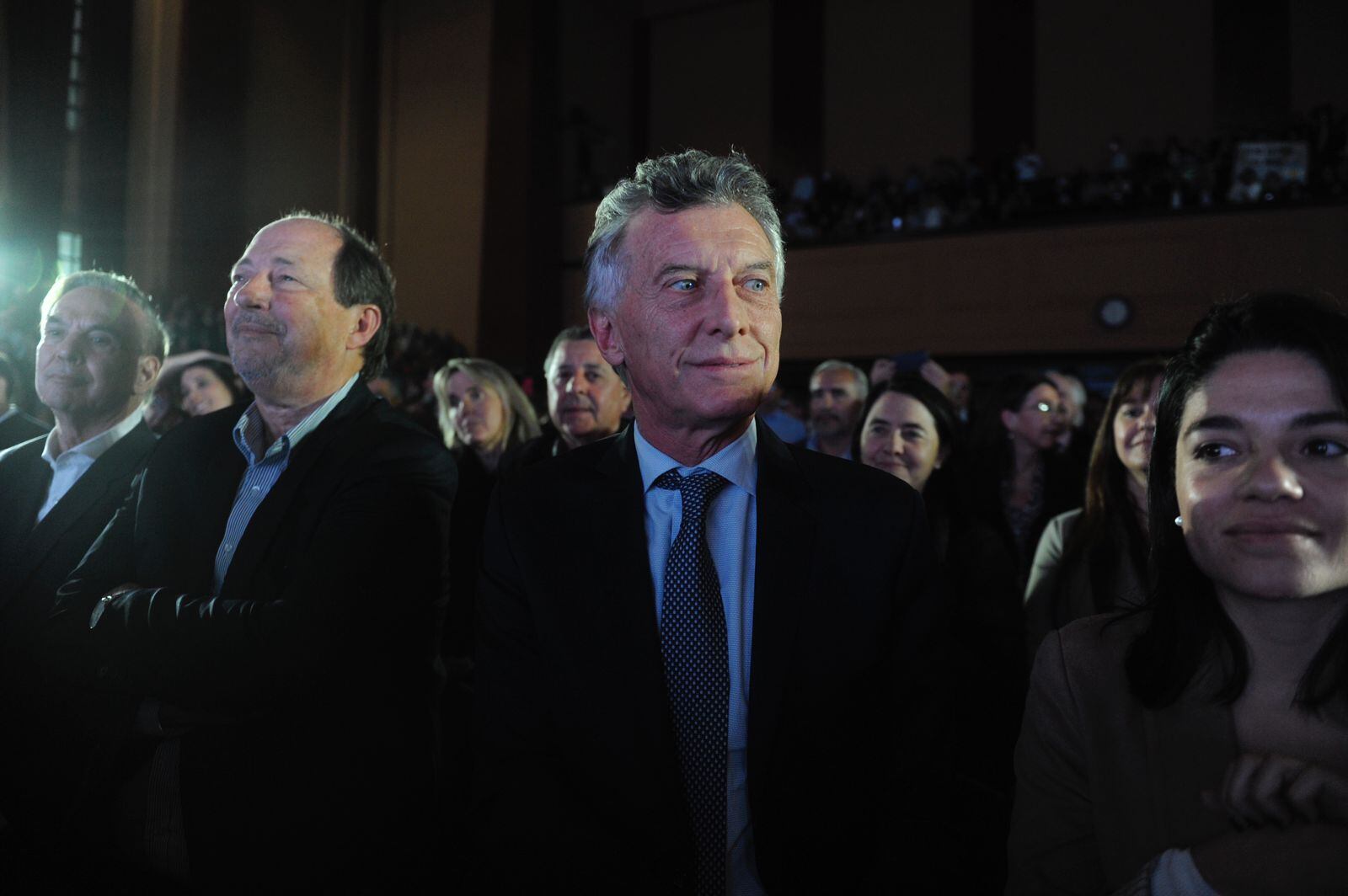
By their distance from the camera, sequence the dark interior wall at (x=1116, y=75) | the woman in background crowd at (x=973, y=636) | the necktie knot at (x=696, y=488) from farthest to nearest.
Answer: the dark interior wall at (x=1116, y=75)
the woman in background crowd at (x=973, y=636)
the necktie knot at (x=696, y=488)

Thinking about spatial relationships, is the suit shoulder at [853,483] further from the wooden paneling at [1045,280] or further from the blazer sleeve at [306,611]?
the wooden paneling at [1045,280]

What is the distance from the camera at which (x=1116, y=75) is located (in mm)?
10961

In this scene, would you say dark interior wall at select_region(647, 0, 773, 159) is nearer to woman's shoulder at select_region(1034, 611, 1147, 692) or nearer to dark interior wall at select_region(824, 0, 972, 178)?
dark interior wall at select_region(824, 0, 972, 178)

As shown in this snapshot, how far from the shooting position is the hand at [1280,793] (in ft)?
2.78

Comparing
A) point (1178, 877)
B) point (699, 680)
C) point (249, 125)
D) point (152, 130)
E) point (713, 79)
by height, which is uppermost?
point (713, 79)

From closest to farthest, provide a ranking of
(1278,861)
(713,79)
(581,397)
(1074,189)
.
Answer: (1278,861), (581,397), (1074,189), (713,79)

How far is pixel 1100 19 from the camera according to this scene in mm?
10977

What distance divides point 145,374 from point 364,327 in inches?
23.2

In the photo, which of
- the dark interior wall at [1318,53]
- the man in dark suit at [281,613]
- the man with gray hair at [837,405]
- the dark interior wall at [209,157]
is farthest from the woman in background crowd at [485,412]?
the dark interior wall at [1318,53]

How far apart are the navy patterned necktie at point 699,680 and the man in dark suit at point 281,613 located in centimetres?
52

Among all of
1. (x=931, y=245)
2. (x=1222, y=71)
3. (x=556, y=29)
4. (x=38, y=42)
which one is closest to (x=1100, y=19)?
(x=1222, y=71)

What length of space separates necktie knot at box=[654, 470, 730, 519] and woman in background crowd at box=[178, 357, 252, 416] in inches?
106

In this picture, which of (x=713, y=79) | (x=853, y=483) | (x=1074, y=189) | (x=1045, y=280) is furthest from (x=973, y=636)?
(x=713, y=79)

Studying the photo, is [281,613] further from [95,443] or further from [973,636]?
[973,636]
